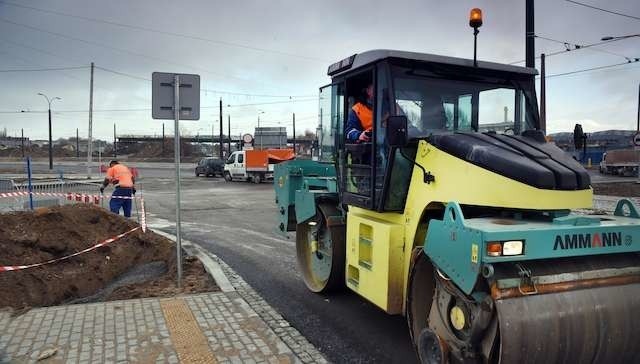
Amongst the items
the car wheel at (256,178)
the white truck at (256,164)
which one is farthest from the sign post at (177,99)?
the car wheel at (256,178)

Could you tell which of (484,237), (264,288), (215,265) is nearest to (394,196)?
(484,237)

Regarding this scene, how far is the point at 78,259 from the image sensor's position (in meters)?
8.45

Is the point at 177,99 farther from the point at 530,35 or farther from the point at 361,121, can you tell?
the point at 530,35

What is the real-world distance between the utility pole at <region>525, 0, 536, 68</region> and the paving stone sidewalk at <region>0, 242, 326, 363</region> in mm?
8039

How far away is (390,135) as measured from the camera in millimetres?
4324

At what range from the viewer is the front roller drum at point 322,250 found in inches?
245

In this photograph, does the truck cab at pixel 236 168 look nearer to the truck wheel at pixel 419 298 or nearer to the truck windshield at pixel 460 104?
the truck windshield at pixel 460 104

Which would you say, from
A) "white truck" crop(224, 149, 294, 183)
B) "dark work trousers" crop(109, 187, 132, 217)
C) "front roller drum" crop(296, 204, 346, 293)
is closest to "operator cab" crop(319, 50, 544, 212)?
"front roller drum" crop(296, 204, 346, 293)

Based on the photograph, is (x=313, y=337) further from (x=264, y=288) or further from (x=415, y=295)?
(x=264, y=288)

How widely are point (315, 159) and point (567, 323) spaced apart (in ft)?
13.0

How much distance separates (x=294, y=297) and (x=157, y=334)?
82.1 inches

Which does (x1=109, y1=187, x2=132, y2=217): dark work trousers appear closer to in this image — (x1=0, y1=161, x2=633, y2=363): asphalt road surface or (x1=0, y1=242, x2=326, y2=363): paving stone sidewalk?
(x1=0, y1=161, x2=633, y2=363): asphalt road surface

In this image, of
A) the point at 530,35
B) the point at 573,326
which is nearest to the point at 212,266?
the point at 573,326

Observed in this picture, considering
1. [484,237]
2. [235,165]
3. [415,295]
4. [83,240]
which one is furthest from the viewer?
[235,165]
